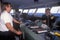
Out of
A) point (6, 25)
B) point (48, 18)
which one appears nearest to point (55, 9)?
point (48, 18)

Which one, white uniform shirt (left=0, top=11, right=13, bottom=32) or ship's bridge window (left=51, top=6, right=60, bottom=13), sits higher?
ship's bridge window (left=51, top=6, right=60, bottom=13)

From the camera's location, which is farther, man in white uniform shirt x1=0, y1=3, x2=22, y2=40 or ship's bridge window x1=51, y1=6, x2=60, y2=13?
man in white uniform shirt x1=0, y1=3, x2=22, y2=40

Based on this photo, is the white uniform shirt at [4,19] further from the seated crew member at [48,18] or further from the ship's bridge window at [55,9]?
the ship's bridge window at [55,9]

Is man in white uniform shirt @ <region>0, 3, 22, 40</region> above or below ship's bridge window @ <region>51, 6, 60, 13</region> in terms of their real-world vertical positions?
below

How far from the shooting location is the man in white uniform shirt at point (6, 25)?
2.47m

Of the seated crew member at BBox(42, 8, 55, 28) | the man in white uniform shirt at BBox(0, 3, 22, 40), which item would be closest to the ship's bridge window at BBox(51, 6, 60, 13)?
the seated crew member at BBox(42, 8, 55, 28)

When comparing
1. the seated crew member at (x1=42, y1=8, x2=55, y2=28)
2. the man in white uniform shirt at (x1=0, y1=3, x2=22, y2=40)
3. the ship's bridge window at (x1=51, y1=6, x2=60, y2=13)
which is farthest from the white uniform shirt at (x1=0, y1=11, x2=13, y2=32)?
the ship's bridge window at (x1=51, y1=6, x2=60, y2=13)

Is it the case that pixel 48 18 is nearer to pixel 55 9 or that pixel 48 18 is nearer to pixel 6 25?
pixel 55 9

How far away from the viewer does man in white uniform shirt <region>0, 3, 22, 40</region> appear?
2473 millimetres

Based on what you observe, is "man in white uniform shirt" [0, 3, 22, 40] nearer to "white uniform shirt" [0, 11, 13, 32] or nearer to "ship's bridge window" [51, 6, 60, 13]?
"white uniform shirt" [0, 11, 13, 32]

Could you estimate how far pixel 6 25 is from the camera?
2.51 meters

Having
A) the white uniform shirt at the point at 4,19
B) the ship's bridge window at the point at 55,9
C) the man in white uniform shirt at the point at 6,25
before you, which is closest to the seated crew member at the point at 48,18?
the ship's bridge window at the point at 55,9

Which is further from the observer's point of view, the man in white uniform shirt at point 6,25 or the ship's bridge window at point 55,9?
the man in white uniform shirt at point 6,25

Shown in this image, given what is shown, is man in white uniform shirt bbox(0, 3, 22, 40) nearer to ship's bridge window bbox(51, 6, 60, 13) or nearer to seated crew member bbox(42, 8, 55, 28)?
seated crew member bbox(42, 8, 55, 28)
